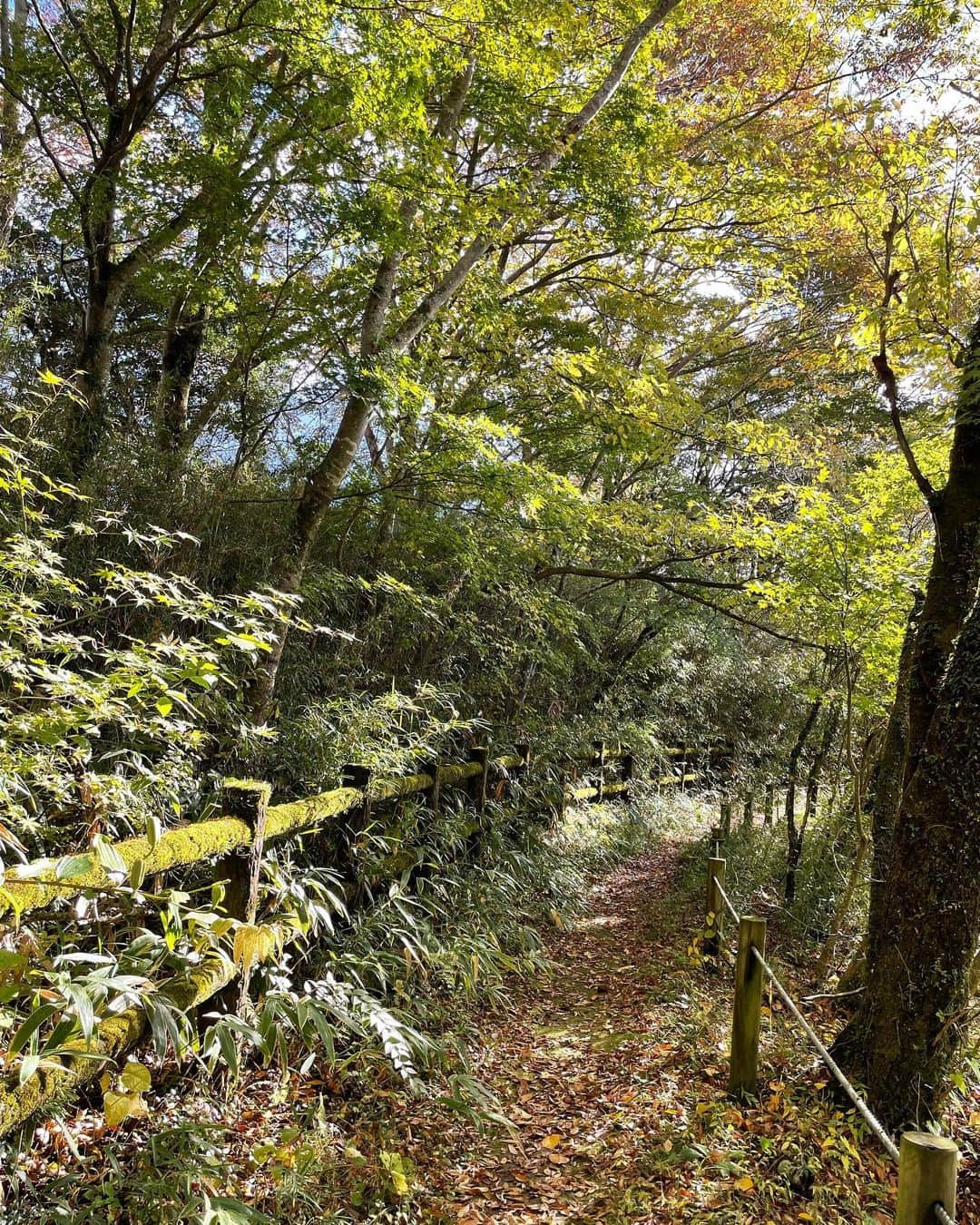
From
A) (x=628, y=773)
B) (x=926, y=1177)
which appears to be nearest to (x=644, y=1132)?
(x=926, y=1177)

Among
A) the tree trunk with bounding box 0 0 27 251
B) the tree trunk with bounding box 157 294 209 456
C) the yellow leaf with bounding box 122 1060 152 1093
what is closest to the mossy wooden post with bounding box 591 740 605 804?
the tree trunk with bounding box 157 294 209 456

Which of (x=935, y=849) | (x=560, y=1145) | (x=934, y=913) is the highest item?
(x=935, y=849)

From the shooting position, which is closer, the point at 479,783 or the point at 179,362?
the point at 479,783

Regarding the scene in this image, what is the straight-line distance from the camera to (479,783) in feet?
24.2

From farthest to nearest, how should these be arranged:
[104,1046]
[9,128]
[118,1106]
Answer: [9,128], [104,1046], [118,1106]

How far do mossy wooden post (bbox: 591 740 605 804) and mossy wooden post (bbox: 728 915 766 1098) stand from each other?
20.3 ft

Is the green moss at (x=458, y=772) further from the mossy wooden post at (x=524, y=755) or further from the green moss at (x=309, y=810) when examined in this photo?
the green moss at (x=309, y=810)

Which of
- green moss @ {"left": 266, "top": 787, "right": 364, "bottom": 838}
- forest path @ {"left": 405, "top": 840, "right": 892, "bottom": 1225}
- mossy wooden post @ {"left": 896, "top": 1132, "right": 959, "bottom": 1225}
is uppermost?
green moss @ {"left": 266, "top": 787, "right": 364, "bottom": 838}

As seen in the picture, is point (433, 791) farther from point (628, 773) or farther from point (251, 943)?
point (628, 773)

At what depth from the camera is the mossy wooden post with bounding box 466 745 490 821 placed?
24.0ft

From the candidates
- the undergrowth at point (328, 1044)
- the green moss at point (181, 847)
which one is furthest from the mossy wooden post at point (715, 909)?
the green moss at point (181, 847)

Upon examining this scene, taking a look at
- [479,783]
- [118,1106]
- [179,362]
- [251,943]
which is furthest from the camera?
[179,362]

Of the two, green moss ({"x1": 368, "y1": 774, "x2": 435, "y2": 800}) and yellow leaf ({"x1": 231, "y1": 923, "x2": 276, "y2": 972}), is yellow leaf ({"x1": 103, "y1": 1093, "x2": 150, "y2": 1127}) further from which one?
green moss ({"x1": 368, "y1": 774, "x2": 435, "y2": 800})

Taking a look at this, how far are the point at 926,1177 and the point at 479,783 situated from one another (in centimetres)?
562
